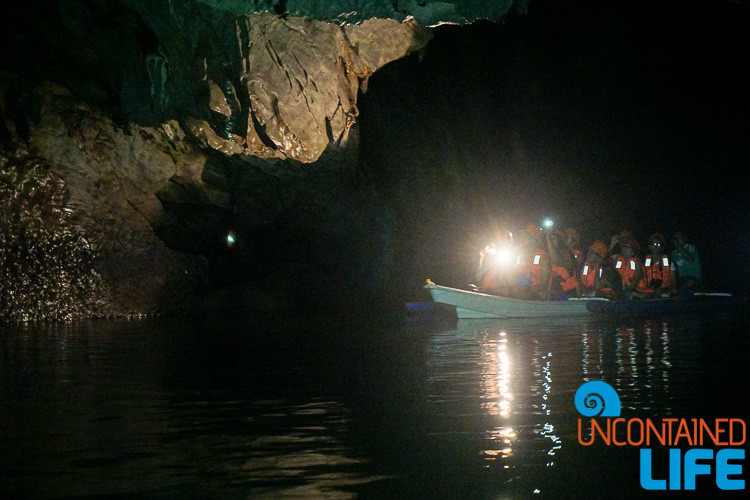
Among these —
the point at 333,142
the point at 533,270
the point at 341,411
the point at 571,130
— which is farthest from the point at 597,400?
the point at 571,130

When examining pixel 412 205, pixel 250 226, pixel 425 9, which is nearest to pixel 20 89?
pixel 250 226

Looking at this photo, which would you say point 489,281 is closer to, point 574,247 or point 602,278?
point 602,278

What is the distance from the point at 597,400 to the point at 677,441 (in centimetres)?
182

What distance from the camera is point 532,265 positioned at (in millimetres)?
18219

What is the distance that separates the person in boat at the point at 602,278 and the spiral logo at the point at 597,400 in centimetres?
1082

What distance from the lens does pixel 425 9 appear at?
15.9 metres

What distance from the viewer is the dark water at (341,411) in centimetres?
475

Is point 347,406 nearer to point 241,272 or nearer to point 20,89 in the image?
point 20,89

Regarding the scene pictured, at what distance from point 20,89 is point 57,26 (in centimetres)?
227

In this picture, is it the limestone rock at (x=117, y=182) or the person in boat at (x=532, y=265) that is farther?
the limestone rock at (x=117, y=182)

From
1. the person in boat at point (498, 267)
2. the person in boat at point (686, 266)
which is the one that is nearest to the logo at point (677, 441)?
the person in boat at point (498, 267)

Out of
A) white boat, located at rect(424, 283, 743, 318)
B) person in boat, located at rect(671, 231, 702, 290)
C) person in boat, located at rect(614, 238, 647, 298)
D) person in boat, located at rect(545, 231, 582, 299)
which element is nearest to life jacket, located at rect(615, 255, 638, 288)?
person in boat, located at rect(614, 238, 647, 298)

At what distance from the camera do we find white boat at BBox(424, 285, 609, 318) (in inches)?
690

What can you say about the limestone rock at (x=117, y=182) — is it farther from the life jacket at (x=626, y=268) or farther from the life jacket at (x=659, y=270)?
the life jacket at (x=659, y=270)
